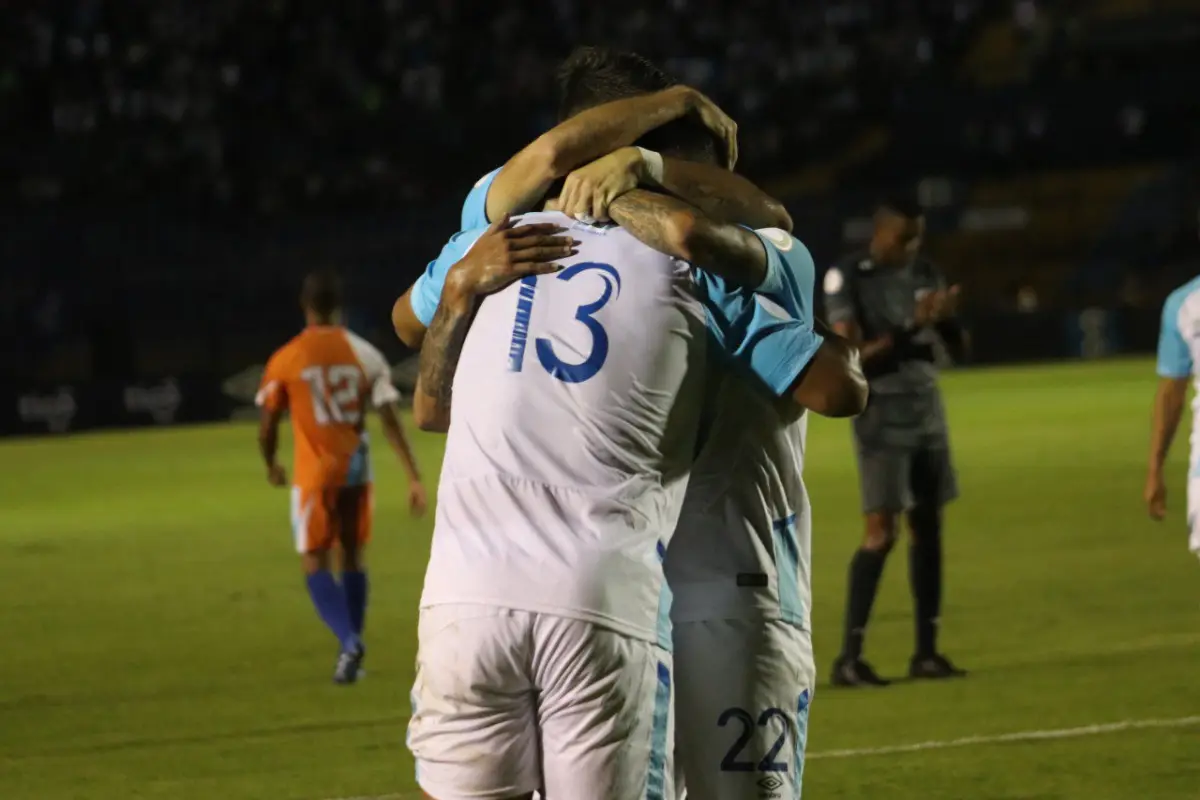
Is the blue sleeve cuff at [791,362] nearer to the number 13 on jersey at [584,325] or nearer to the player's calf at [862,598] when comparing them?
the number 13 on jersey at [584,325]

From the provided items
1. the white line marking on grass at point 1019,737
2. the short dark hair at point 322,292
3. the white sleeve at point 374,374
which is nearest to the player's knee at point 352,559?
the white sleeve at point 374,374

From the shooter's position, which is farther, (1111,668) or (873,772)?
(1111,668)

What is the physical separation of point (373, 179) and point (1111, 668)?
22.6 meters

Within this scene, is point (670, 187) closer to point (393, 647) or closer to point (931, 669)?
point (931, 669)

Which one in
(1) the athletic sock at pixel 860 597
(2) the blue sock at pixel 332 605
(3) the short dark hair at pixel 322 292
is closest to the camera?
(1) the athletic sock at pixel 860 597

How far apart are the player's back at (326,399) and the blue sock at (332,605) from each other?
44cm

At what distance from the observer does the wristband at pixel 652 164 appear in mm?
3262

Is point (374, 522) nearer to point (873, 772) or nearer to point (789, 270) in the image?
point (873, 772)

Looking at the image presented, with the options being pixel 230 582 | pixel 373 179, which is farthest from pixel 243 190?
pixel 230 582

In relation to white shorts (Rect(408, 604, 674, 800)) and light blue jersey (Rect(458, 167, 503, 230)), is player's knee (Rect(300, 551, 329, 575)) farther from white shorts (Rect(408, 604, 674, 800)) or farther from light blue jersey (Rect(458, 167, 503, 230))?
white shorts (Rect(408, 604, 674, 800))

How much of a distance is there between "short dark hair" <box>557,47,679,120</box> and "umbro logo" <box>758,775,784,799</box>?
1236 mm

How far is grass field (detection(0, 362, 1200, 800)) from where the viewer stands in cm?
677

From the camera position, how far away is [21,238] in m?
25.5

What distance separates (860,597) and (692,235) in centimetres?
519
